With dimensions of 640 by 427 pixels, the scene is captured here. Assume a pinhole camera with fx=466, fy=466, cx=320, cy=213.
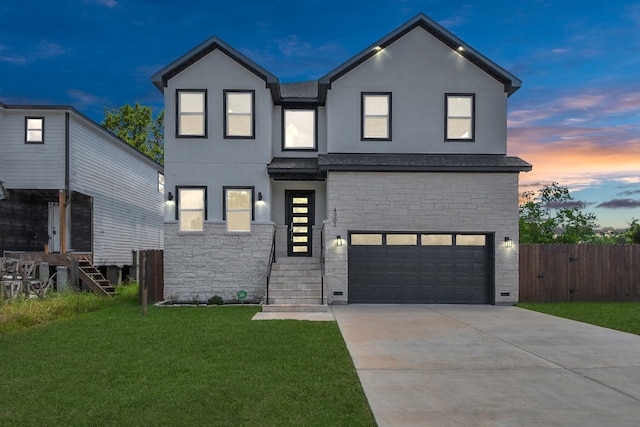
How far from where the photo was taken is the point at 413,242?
613 inches

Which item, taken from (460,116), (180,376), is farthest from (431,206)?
(180,376)

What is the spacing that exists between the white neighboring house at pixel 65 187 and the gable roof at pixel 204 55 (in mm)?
6479

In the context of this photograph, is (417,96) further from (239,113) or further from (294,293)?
(294,293)

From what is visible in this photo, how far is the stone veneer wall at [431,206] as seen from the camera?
1539cm

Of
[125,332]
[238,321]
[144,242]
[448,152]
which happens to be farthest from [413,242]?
[144,242]

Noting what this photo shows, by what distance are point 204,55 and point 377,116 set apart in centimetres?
635

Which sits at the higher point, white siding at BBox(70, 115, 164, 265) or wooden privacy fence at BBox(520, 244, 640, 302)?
white siding at BBox(70, 115, 164, 265)

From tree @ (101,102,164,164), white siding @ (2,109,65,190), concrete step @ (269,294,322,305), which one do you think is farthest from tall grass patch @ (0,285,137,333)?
tree @ (101,102,164,164)

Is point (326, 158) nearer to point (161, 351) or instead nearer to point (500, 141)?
point (500, 141)

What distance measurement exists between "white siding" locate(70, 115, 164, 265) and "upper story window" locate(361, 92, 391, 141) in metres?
12.8

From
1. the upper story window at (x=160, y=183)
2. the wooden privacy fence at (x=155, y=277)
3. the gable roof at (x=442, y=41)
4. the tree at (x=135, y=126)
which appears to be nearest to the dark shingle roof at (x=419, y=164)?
the gable roof at (x=442, y=41)

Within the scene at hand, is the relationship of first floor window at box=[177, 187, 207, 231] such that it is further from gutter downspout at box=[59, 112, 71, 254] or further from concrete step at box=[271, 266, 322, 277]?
gutter downspout at box=[59, 112, 71, 254]

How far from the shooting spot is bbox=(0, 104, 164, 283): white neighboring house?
64.4 ft

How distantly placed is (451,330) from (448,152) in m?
7.66
